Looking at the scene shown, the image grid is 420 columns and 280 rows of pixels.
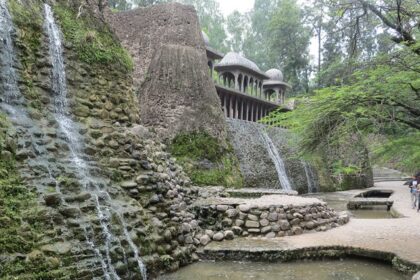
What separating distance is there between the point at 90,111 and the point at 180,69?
7411mm

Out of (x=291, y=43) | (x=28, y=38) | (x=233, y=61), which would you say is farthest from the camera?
(x=291, y=43)

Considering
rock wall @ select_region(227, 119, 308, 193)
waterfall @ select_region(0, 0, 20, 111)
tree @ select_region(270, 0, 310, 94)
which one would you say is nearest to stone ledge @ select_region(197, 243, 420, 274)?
waterfall @ select_region(0, 0, 20, 111)

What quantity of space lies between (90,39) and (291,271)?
5433 mm

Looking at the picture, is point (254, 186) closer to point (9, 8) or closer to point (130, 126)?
point (130, 126)

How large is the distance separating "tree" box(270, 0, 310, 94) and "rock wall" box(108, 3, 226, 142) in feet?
72.8

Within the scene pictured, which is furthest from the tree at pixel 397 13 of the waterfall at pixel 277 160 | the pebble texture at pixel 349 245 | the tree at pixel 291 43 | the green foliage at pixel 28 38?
the tree at pixel 291 43

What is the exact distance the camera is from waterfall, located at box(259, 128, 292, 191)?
56.6 feet

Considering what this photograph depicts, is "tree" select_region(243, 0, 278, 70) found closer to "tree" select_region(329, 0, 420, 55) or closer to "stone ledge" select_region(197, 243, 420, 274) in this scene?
"tree" select_region(329, 0, 420, 55)

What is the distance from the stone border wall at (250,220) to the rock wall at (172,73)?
17.5 ft

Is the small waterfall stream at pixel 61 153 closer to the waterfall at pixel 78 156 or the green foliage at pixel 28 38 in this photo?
the waterfall at pixel 78 156

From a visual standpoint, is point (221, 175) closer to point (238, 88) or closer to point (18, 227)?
point (18, 227)

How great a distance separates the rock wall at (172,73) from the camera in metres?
13.3

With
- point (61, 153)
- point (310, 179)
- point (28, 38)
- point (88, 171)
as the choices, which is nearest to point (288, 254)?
point (88, 171)

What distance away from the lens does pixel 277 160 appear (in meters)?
17.8
